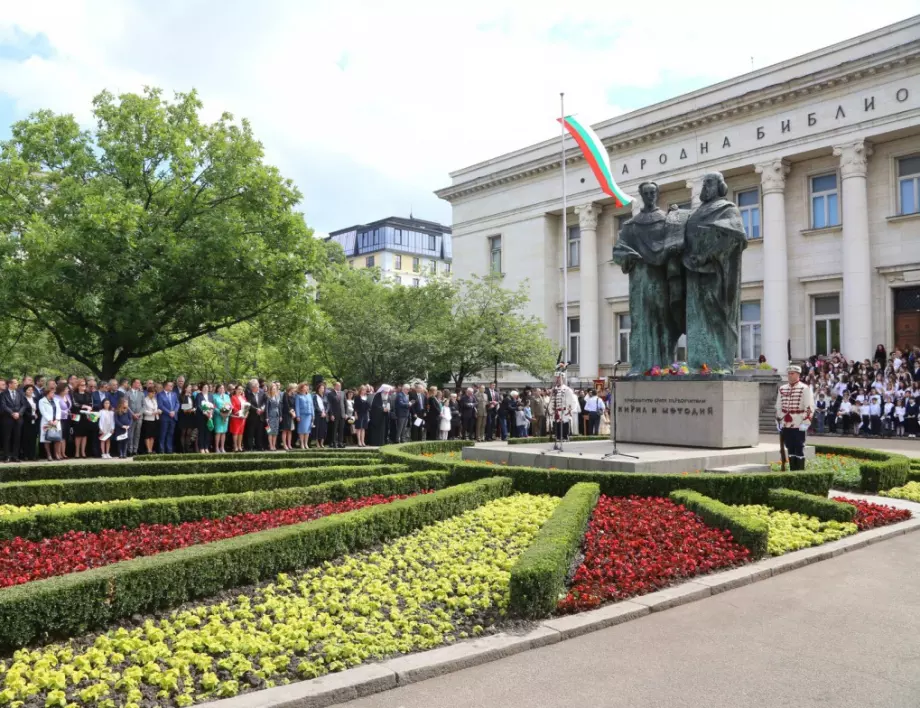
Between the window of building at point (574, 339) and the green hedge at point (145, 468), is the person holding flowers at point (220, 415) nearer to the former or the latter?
the green hedge at point (145, 468)

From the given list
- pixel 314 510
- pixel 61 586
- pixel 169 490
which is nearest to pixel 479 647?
pixel 61 586

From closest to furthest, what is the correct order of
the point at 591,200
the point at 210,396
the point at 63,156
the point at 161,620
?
the point at 161,620
the point at 210,396
the point at 63,156
the point at 591,200

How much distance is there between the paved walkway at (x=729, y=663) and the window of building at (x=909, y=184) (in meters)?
28.5

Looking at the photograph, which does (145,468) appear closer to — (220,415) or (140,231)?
(220,415)

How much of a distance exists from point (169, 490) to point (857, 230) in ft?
94.7

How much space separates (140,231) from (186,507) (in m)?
16.5

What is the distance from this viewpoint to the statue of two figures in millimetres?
14148

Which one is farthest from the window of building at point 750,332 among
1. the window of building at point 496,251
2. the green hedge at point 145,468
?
the green hedge at point 145,468

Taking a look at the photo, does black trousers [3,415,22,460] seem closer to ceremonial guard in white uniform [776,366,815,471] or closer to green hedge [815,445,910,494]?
ceremonial guard in white uniform [776,366,815,471]

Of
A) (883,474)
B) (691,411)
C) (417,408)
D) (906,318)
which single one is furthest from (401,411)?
(906,318)

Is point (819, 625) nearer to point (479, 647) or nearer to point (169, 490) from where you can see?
point (479, 647)

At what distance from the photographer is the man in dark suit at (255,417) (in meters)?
20.2

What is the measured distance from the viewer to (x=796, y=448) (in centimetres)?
1220

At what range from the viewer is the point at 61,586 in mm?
5105
